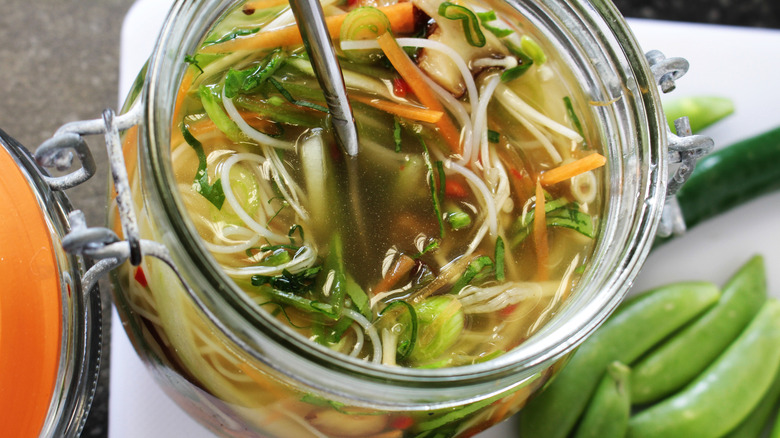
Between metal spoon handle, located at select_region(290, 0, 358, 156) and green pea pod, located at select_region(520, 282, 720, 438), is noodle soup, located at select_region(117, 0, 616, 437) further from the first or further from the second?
green pea pod, located at select_region(520, 282, 720, 438)

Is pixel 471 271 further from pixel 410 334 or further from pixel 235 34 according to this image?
pixel 235 34

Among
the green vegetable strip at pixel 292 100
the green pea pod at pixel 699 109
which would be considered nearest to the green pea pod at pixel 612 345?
the green pea pod at pixel 699 109

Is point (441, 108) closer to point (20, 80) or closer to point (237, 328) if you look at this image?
point (237, 328)

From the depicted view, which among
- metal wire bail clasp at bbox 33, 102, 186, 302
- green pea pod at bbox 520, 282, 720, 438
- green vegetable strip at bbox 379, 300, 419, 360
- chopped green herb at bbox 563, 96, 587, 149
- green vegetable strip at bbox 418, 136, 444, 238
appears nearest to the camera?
metal wire bail clasp at bbox 33, 102, 186, 302

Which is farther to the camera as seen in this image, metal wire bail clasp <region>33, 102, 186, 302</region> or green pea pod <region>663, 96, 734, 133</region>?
green pea pod <region>663, 96, 734, 133</region>

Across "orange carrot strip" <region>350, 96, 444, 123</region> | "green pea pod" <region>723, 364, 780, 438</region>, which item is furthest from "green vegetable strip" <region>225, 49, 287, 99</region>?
"green pea pod" <region>723, 364, 780, 438</region>

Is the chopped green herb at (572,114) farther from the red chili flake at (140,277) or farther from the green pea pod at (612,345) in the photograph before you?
the red chili flake at (140,277)

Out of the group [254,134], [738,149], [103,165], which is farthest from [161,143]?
[738,149]
